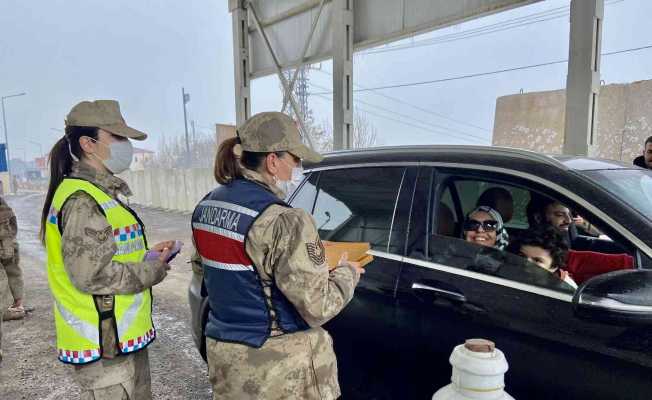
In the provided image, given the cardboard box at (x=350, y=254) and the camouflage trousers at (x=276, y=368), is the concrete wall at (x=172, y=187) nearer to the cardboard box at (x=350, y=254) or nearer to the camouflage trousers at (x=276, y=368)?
the cardboard box at (x=350, y=254)

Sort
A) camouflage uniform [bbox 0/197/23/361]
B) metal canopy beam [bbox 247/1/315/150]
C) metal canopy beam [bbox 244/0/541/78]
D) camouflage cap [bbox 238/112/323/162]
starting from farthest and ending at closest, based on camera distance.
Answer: metal canopy beam [bbox 247/1/315/150], metal canopy beam [bbox 244/0/541/78], camouflage uniform [bbox 0/197/23/361], camouflage cap [bbox 238/112/323/162]

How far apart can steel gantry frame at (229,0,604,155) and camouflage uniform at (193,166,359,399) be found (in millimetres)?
3566

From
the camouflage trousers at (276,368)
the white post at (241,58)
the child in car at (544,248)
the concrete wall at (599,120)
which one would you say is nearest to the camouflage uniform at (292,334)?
the camouflage trousers at (276,368)

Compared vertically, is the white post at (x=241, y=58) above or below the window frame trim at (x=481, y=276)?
above

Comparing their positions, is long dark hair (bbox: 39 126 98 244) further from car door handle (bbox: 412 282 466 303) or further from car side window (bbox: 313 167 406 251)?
car door handle (bbox: 412 282 466 303)

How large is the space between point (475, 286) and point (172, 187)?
1584 cm

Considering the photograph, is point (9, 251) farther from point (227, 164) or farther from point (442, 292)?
point (442, 292)

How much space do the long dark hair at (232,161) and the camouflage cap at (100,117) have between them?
0.57m

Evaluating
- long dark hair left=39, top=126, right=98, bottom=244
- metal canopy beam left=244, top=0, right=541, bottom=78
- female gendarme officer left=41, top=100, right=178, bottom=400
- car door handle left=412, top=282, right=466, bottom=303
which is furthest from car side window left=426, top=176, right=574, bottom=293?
metal canopy beam left=244, top=0, right=541, bottom=78

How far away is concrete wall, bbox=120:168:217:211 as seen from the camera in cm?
1394

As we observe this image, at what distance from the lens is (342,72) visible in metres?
6.55

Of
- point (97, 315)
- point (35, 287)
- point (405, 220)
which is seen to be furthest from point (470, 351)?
point (35, 287)

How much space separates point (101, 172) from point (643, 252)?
2096 mm

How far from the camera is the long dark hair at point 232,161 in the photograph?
1548 millimetres
